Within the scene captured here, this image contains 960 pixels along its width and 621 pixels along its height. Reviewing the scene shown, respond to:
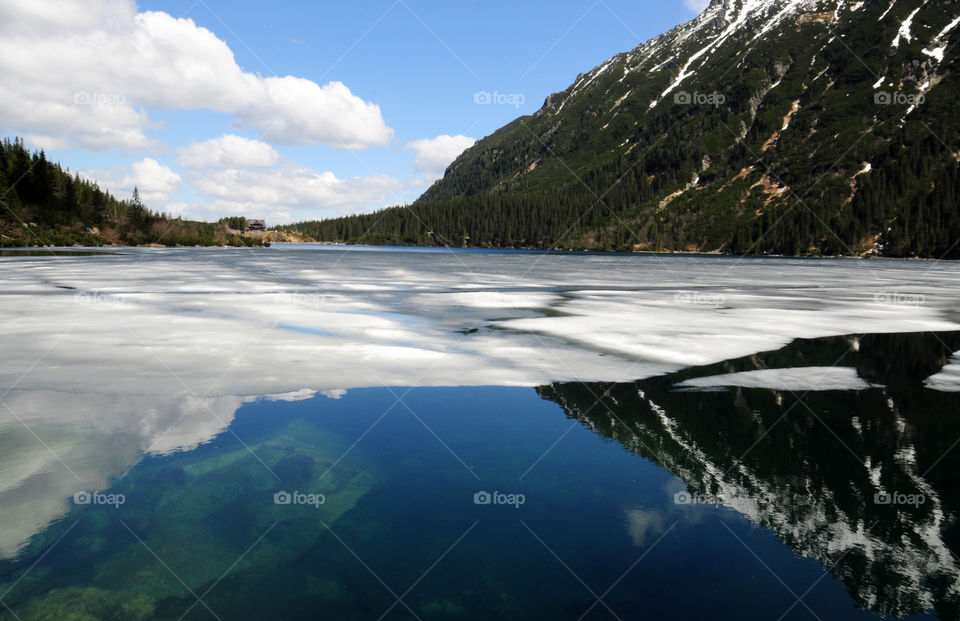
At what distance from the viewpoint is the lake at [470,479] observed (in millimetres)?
4301

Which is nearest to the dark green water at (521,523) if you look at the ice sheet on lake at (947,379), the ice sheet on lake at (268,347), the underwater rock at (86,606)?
the underwater rock at (86,606)

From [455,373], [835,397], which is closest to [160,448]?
[455,373]

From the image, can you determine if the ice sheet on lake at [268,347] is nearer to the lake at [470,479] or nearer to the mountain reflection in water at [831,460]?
the lake at [470,479]

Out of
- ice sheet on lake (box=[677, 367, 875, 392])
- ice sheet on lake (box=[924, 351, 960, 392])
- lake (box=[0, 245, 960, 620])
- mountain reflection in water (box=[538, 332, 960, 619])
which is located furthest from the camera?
ice sheet on lake (box=[924, 351, 960, 392])

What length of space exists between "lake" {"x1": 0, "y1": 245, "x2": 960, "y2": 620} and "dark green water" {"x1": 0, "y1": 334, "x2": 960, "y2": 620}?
3cm

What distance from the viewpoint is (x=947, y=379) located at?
424 inches

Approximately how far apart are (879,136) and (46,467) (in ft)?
677

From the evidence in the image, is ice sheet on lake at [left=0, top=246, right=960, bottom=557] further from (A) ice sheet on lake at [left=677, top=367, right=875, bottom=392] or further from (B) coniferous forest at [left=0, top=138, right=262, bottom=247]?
(B) coniferous forest at [left=0, top=138, right=262, bottom=247]

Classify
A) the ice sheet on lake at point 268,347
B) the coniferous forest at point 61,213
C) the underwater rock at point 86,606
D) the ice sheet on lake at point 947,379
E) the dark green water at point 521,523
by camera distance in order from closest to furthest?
the underwater rock at point 86,606 < the dark green water at point 521,523 < the ice sheet on lake at point 268,347 < the ice sheet on lake at point 947,379 < the coniferous forest at point 61,213

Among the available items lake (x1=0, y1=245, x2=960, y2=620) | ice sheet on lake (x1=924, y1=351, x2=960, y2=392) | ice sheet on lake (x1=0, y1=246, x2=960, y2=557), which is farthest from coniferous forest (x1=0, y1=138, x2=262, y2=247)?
ice sheet on lake (x1=924, y1=351, x2=960, y2=392)

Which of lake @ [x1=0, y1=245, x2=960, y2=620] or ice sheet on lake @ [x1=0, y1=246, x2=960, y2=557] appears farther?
ice sheet on lake @ [x1=0, y1=246, x2=960, y2=557]

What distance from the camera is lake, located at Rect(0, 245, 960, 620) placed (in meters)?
4.30

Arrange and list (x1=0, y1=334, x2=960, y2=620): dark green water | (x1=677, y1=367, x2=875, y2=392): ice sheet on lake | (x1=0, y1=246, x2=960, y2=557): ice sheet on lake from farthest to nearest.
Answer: (x1=677, y1=367, x2=875, y2=392): ice sheet on lake
(x1=0, y1=246, x2=960, y2=557): ice sheet on lake
(x1=0, y1=334, x2=960, y2=620): dark green water

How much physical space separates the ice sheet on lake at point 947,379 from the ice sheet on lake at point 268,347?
3364mm
